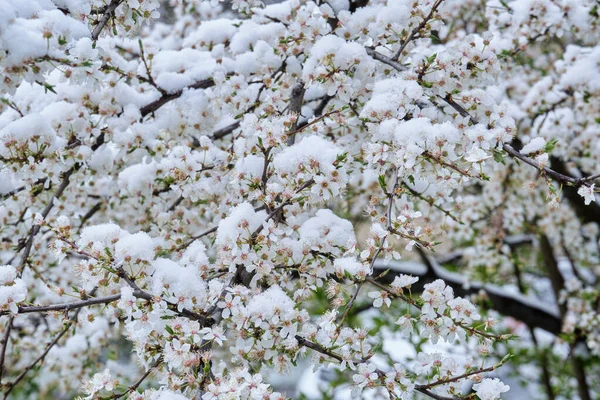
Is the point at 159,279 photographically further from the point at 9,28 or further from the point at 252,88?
the point at 252,88

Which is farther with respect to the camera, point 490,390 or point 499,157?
point 499,157

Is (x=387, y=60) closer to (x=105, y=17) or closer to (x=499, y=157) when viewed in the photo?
(x=499, y=157)

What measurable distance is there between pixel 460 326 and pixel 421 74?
88 centimetres

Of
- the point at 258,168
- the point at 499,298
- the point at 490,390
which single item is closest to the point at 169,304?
the point at 258,168

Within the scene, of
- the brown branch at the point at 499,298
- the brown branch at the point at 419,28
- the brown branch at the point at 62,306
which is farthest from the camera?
the brown branch at the point at 499,298

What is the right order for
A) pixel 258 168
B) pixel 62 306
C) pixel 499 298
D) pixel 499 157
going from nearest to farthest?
pixel 62 306, pixel 499 157, pixel 258 168, pixel 499 298

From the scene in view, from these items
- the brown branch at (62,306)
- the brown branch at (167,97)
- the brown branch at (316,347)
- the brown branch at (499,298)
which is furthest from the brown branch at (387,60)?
the brown branch at (499,298)

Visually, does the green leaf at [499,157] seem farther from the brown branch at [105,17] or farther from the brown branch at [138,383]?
the brown branch at [105,17]

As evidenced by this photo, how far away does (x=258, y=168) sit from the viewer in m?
1.91

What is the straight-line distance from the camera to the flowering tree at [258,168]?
157cm

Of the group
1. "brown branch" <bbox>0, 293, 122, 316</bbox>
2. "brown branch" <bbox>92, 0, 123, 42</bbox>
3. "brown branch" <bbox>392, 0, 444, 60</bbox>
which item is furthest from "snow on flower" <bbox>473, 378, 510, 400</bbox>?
"brown branch" <bbox>92, 0, 123, 42</bbox>

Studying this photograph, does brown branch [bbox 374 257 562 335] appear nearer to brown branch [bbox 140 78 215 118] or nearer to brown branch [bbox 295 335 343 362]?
brown branch [bbox 140 78 215 118]

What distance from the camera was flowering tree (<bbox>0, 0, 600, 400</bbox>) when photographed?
1.57 metres

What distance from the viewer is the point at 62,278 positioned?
3459mm
